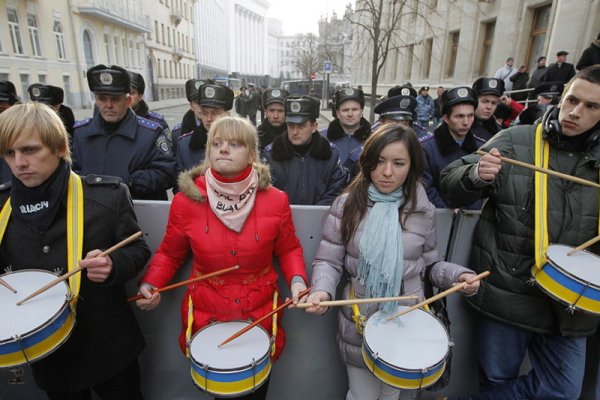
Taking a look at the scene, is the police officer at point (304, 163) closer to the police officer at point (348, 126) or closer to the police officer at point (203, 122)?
the police officer at point (203, 122)

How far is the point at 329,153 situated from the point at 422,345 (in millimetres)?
Result: 1897

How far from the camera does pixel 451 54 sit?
19297 millimetres

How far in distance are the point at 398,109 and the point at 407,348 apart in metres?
3.26

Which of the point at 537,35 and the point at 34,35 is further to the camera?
the point at 34,35

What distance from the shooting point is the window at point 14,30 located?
19.5 meters

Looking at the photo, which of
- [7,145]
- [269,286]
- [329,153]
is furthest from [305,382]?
[7,145]

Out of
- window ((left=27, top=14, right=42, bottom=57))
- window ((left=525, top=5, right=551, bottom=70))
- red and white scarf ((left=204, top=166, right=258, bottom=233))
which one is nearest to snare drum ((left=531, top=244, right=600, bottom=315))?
red and white scarf ((left=204, top=166, right=258, bottom=233))

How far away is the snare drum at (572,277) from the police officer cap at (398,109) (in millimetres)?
2612

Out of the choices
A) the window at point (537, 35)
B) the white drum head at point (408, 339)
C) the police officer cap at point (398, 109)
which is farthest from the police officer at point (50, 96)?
the window at point (537, 35)

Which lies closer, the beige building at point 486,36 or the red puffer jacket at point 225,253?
the red puffer jacket at point 225,253

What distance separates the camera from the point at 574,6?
10.0 metres

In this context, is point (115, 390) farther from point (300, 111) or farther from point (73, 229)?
point (300, 111)

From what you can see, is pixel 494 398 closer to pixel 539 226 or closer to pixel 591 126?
pixel 539 226

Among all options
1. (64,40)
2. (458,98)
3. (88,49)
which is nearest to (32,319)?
(458,98)
